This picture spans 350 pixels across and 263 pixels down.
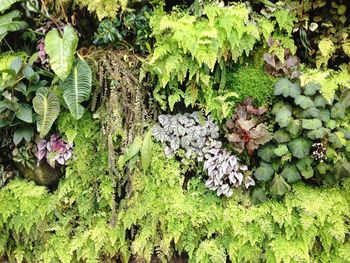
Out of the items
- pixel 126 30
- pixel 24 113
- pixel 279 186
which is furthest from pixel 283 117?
pixel 24 113

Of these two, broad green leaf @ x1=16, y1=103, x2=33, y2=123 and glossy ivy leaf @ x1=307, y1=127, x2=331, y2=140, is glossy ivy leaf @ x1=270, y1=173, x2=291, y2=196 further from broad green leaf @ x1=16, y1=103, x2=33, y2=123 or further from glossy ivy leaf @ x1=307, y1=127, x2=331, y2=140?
broad green leaf @ x1=16, y1=103, x2=33, y2=123

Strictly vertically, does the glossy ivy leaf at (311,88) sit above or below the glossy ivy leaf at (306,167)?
above

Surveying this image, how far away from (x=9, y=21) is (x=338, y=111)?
2939mm

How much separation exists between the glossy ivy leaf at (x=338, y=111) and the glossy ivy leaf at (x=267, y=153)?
57 cm

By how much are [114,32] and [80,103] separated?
2.38 ft

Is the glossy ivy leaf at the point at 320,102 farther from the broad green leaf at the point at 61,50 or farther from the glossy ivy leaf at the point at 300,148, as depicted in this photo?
the broad green leaf at the point at 61,50

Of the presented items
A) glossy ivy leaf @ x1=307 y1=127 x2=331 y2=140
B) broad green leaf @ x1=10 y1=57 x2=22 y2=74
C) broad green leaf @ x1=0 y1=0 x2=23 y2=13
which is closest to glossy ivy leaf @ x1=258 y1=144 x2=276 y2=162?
glossy ivy leaf @ x1=307 y1=127 x2=331 y2=140

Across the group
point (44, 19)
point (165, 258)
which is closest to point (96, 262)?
point (165, 258)

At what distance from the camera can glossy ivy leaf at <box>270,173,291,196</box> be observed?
3490 mm

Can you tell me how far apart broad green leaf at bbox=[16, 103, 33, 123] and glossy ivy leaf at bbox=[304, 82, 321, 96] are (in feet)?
7.69

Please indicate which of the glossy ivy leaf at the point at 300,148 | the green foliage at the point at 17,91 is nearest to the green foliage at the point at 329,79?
the glossy ivy leaf at the point at 300,148

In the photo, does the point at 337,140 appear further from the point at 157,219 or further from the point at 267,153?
the point at 157,219

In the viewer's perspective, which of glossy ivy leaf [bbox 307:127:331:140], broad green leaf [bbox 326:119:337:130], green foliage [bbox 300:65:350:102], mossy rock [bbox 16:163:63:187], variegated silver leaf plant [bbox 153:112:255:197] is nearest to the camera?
glossy ivy leaf [bbox 307:127:331:140]

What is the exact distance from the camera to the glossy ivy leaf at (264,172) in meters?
3.54
